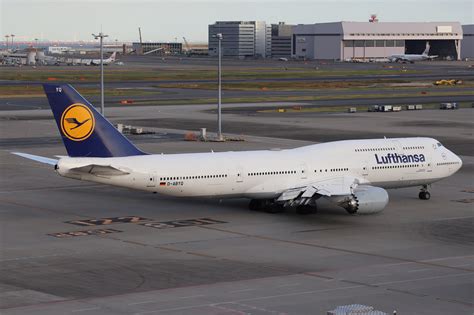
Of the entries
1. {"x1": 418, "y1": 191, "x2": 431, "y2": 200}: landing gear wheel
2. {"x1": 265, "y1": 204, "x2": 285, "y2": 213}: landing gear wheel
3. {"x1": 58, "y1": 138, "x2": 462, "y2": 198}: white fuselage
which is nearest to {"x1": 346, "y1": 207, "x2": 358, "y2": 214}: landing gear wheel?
{"x1": 58, "y1": 138, "x2": 462, "y2": 198}: white fuselage

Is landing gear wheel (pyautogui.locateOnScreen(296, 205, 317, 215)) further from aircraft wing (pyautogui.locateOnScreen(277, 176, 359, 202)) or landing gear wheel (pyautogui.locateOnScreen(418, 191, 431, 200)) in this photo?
landing gear wheel (pyautogui.locateOnScreen(418, 191, 431, 200))

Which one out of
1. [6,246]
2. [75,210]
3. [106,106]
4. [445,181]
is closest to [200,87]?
[106,106]

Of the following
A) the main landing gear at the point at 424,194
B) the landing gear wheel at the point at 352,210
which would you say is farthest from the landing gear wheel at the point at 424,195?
the landing gear wheel at the point at 352,210

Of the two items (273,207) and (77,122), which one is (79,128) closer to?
(77,122)

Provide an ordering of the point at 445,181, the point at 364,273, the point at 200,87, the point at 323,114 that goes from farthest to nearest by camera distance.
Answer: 1. the point at 200,87
2. the point at 323,114
3. the point at 445,181
4. the point at 364,273

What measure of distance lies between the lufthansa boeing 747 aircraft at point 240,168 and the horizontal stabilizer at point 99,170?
2.2 inches

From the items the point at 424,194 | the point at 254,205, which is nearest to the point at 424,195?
the point at 424,194

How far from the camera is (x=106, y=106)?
484ft

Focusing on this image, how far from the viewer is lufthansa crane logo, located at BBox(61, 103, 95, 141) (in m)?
58.2

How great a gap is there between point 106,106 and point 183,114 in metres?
16.0

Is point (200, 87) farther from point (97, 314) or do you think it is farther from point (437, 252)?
point (97, 314)

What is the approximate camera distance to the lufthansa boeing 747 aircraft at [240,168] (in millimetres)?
58031

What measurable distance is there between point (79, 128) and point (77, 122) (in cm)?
40

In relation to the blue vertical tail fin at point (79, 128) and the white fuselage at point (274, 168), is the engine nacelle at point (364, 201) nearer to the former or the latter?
the white fuselage at point (274, 168)
